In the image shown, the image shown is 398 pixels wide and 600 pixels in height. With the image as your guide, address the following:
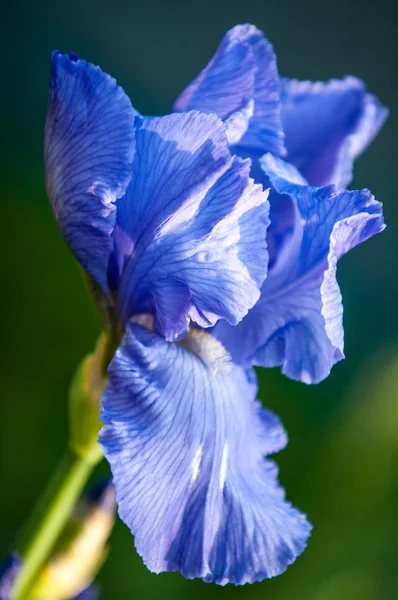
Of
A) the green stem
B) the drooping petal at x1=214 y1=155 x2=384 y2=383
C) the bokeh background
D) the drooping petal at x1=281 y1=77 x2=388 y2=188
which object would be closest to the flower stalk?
the green stem

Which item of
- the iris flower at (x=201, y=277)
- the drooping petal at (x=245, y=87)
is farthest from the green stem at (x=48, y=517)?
the drooping petal at (x=245, y=87)

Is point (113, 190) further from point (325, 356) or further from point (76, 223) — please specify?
point (325, 356)

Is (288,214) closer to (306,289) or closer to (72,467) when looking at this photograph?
(306,289)

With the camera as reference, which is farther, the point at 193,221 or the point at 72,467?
the point at 72,467

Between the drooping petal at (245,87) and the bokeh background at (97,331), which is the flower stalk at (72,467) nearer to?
the drooping petal at (245,87)

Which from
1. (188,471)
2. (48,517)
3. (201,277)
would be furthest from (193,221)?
(48,517)

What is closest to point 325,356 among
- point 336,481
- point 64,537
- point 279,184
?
point 279,184

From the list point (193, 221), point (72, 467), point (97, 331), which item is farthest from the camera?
Answer: point (97, 331)
